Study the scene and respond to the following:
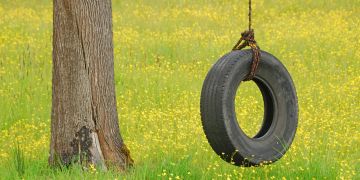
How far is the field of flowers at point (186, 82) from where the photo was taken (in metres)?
8.39

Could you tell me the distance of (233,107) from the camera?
7.34 meters

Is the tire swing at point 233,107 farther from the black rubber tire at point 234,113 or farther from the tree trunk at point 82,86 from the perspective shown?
the tree trunk at point 82,86

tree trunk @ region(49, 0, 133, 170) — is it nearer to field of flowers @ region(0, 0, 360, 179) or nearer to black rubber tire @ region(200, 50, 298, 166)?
field of flowers @ region(0, 0, 360, 179)

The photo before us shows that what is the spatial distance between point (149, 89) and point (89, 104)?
5.01m

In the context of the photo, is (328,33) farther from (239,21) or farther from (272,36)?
(239,21)

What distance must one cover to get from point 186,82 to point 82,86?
18.9 ft

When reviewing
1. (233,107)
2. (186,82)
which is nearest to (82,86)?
(233,107)

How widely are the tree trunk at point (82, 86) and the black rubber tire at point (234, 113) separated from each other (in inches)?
57.1

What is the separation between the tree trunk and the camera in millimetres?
8180

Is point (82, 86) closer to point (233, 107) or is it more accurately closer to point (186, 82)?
point (233, 107)

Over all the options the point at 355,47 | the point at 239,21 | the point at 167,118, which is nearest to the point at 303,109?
the point at 167,118

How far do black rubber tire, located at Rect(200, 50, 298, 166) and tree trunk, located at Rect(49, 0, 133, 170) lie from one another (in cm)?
145

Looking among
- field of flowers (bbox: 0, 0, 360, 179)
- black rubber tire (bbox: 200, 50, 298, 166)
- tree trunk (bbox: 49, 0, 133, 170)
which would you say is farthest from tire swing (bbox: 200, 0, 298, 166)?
tree trunk (bbox: 49, 0, 133, 170)

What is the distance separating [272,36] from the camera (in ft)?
61.7
